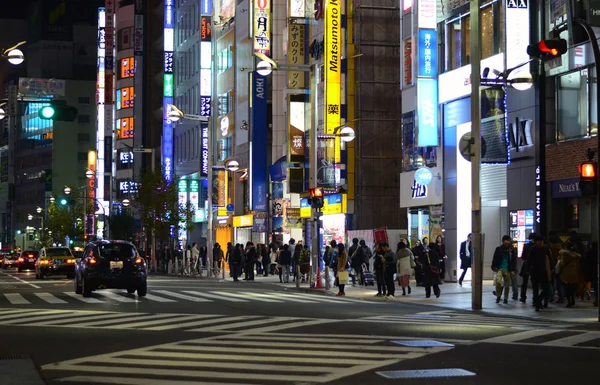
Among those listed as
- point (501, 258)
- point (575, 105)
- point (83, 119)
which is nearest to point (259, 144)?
point (575, 105)

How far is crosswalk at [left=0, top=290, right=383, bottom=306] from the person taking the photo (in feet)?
87.7

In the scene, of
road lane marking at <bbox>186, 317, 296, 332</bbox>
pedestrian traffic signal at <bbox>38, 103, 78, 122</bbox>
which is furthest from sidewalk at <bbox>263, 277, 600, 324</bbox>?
pedestrian traffic signal at <bbox>38, 103, 78, 122</bbox>

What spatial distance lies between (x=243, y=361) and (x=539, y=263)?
12.2 metres

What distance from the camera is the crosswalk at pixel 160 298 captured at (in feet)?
87.7

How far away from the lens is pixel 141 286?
94.9 ft

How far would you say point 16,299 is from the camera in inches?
1096

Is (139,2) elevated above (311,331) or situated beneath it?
elevated above

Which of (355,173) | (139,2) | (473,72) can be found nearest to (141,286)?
(473,72)

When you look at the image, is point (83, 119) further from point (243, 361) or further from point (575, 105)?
point (243, 361)

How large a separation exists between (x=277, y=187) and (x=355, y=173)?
11.4m

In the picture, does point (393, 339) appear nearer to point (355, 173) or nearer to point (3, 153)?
point (355, 173)

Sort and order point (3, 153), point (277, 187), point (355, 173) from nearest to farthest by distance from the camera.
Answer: point (355, 173) → point (277, 187) → point (3, 153)

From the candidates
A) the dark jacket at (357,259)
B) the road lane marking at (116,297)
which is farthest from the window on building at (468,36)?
the road lane marking at (116,297)

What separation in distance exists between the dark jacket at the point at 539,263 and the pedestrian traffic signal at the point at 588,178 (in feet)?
12.3
